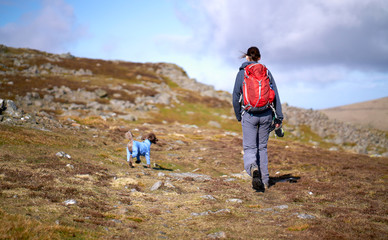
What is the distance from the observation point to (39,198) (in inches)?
277

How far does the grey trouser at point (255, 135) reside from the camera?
30.2 feet

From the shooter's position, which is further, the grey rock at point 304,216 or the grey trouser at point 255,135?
the grey trouser at point 255,135

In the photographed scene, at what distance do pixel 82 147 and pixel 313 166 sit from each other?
16.3 meters

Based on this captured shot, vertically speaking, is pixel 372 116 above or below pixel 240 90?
above

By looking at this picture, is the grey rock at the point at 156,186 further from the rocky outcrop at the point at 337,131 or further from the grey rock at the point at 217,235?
the rocky outcrop at the point at 337,131

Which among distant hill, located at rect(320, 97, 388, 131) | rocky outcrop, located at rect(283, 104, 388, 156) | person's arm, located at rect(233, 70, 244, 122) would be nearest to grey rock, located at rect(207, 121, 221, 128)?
rocky outcrop, located at rect(283, 104, 388, 156)

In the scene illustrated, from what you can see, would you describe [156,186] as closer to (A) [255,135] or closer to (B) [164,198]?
(B) [164,198]

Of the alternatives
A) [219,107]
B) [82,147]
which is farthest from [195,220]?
[219,107]

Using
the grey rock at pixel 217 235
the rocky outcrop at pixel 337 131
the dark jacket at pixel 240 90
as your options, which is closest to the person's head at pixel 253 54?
the dark jacket at pixel 240 90

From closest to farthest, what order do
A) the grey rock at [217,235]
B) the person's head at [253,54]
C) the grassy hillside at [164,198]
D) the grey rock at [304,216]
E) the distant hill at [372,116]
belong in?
the grey rock at [217,235] → the grassy hillside at [164,198] → the grey rock at [304,216] → the person's head at [253,54] → the distant hill at [372,116]

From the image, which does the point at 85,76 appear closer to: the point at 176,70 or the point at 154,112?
the point at 154,112

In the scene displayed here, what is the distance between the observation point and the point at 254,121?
920 centimetres

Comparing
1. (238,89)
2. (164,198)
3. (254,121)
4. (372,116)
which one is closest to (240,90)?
(238,89)

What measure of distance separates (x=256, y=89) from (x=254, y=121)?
1118 mm
